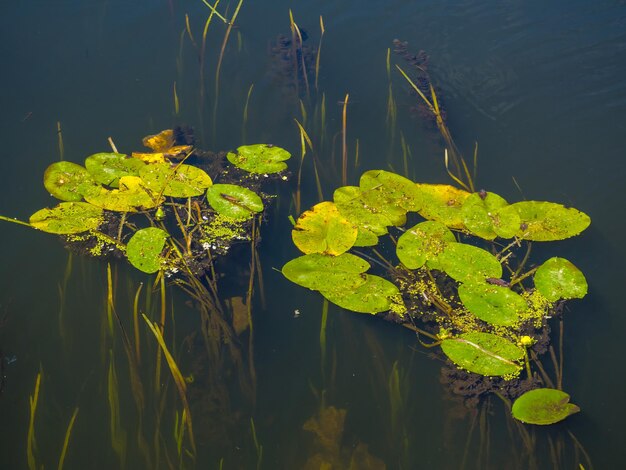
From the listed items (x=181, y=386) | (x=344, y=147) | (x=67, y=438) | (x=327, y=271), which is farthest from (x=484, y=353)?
(x=67, y=438)

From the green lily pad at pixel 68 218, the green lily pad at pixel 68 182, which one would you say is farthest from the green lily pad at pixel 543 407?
the green lily pad at pixel 68 182

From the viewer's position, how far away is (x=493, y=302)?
236 cm

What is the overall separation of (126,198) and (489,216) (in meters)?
1.73

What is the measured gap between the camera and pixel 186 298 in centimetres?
254

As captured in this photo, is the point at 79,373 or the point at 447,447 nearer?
the point at 447,447

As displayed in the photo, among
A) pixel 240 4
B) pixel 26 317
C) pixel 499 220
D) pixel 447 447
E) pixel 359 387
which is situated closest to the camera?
pixel 447 447

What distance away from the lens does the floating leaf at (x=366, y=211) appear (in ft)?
8.70

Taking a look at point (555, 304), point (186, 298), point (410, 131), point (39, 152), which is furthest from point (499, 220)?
point (39, 152)

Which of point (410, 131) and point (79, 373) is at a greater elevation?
point (410, 131)

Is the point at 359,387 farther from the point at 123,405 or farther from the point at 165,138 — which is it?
the point at 165,138

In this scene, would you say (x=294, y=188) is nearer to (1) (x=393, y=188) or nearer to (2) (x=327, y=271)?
(1) (x=393, y=188)

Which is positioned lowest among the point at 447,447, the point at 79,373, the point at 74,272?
the point at 447,447

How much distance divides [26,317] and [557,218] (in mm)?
2464

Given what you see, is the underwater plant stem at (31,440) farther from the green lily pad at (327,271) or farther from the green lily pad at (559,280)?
the green lily pad at (559,280)
